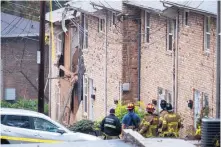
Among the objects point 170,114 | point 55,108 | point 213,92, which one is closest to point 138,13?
point 213,92

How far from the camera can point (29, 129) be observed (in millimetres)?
20141

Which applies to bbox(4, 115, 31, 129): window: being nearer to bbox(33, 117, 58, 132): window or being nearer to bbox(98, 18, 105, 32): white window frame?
bbox(33, 117, 58, 132): window

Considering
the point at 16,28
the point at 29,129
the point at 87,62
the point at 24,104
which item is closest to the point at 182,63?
the point at 29,129

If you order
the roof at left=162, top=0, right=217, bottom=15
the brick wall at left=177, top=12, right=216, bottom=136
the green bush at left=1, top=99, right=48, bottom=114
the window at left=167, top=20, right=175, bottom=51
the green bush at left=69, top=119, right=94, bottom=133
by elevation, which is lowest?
the green bush at left=69, top=119, right=94, bottom=133

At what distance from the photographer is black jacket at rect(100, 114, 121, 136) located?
64.6 ft

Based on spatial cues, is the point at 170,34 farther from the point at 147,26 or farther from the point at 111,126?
the point at 111,126

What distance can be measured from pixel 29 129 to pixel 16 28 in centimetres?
2526

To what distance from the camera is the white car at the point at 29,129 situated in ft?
65.0

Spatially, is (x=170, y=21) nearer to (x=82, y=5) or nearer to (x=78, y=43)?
(x=82, y=5)

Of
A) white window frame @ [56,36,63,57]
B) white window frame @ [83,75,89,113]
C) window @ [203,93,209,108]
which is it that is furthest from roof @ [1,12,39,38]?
window @ [203,93,209,108]

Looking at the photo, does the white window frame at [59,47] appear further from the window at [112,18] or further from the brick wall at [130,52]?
the brick wall at [130,52]

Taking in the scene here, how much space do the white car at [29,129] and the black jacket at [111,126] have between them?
0.98 metres

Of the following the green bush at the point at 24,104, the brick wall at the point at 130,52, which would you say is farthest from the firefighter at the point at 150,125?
the green bush at the point at 24,104

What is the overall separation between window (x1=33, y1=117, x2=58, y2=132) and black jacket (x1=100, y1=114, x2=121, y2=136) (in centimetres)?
145
